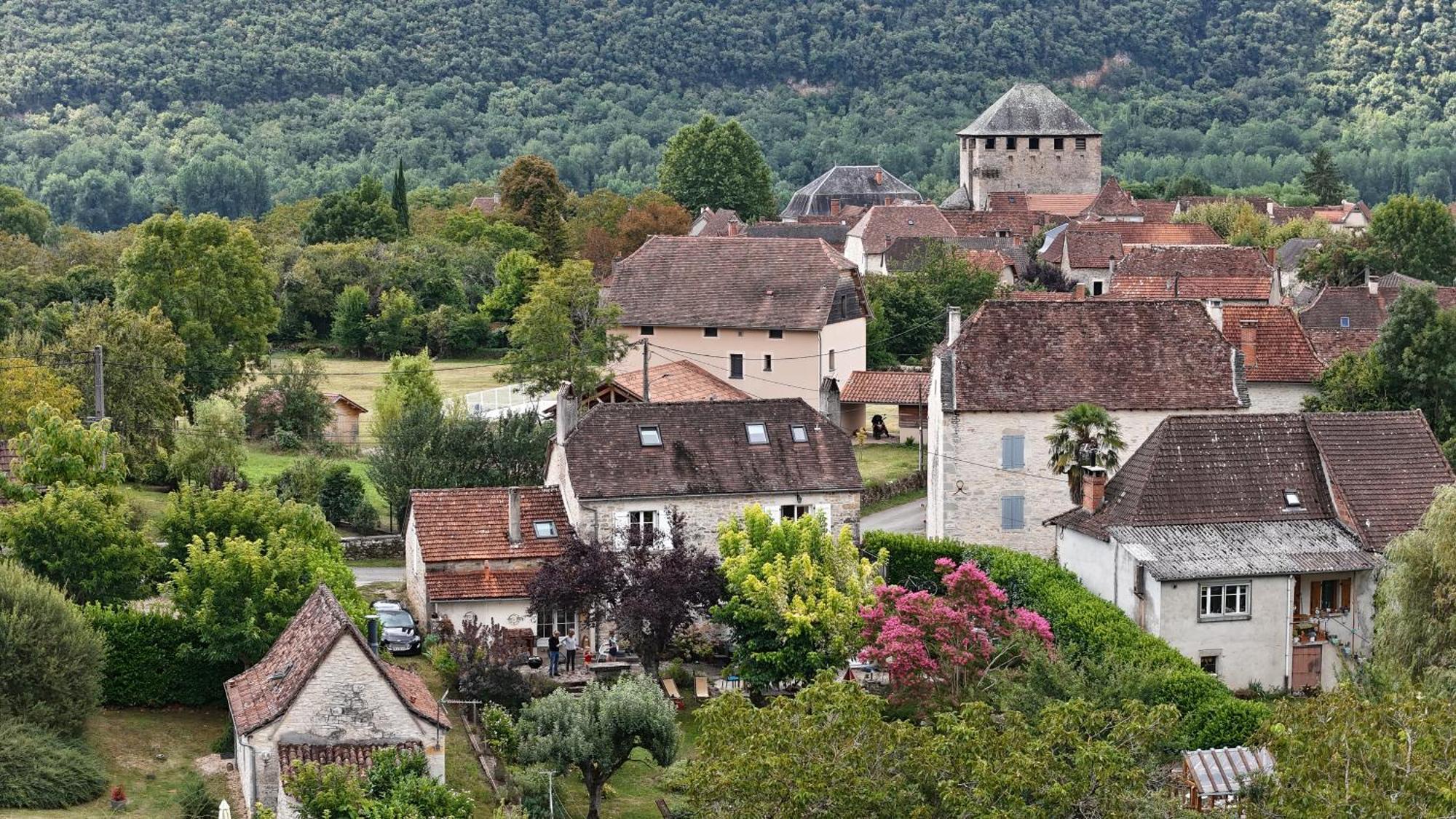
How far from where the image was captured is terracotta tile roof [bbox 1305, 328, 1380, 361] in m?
69.2

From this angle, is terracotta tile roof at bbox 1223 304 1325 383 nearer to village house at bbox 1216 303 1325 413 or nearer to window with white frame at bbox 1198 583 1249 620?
village house at bbox 1216 303 1325 413

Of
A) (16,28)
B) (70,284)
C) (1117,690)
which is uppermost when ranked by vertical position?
(16,28)

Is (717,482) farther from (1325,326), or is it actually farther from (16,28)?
(16,28)

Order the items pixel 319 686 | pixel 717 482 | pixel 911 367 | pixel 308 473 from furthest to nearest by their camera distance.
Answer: pixel 911 367 < pixel 308 473 < pixel 717 482 < pixel 319 686

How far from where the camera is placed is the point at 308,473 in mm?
58844

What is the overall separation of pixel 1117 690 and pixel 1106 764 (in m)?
9.81

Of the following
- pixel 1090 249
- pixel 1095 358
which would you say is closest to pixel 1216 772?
pixel 1095 358

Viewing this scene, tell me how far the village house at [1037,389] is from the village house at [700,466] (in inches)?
154

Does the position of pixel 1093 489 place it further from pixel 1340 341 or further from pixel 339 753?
pixel 1340 341

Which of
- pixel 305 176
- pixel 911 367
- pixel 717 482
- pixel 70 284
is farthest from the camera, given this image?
pixel 305 176

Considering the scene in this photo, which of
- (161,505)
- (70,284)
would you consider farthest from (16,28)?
(161,505)

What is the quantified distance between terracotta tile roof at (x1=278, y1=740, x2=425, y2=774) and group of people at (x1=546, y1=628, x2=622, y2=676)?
10531mm

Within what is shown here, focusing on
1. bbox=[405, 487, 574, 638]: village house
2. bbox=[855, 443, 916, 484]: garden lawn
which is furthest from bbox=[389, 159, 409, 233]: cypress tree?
bbox=[405, 487, 574, 638]: village house

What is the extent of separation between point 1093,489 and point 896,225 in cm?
7293
